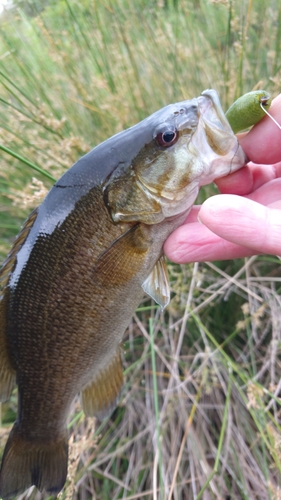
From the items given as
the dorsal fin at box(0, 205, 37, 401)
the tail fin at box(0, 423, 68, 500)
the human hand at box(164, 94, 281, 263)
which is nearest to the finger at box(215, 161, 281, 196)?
the human hand at box(164, 94, 281, 263)

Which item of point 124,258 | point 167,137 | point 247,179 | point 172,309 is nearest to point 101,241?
point 124,258

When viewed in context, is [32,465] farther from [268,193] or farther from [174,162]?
[268,193]

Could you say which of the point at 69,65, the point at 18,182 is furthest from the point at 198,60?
the point at 18,182

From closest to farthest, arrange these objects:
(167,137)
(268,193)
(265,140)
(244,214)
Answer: (244,214) < (167,137) < (265,140) < (268,193)

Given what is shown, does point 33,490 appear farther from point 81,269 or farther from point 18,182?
point 18,182

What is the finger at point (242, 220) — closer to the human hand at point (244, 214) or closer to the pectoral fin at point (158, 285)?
the human hand at point (244, 214)

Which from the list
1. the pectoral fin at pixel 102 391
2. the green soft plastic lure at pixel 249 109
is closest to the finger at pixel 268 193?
the green soft plastic lure at pixel 249 109
